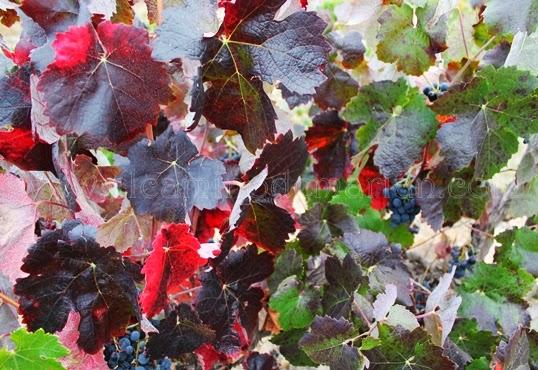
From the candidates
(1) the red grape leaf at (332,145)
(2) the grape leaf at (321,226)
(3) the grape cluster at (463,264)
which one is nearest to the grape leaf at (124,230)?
(2) the grape leaf at (321,226)

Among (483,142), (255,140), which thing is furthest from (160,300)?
(483,142)

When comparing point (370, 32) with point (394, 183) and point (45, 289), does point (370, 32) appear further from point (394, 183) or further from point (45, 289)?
point (45, 289)

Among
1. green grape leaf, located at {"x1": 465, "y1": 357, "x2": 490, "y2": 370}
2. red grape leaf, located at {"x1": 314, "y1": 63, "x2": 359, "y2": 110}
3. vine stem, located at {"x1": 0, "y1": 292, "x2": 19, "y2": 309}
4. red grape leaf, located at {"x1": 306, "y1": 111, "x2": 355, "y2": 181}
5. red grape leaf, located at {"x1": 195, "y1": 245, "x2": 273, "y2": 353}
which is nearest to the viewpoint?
vine stem, located at {"x1": 0, "y1": 292, "x2": 19, "y2": 309}

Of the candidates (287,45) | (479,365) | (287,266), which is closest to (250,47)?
(287,45)

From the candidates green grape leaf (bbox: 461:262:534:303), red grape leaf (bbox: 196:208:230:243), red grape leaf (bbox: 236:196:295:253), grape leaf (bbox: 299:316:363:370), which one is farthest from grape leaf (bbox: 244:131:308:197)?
green grape leaf (bbox: 461:262:534:303)

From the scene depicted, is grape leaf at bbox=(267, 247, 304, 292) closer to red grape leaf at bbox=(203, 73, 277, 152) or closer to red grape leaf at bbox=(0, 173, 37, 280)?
red grape leaf at bbox=(203, 73, 277, 152)

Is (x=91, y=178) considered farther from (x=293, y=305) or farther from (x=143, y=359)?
(x=293, y=305)

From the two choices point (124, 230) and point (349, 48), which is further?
point (349, 48)
